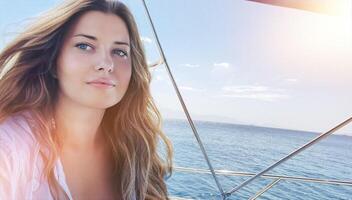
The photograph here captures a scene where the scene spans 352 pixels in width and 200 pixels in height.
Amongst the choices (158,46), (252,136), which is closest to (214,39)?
(252,136)

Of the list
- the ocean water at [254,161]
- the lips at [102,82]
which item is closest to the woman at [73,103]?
the lips at [102,82]

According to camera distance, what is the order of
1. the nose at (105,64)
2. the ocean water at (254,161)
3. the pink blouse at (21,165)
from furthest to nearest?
the ocean water at (254,161) < the nose at (105,64) < the pink blouse at (21,165)

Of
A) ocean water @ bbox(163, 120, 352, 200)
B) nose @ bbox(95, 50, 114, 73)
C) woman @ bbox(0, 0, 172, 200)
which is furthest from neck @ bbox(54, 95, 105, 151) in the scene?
ocean water @ bbox(163, 120, 352, 200)

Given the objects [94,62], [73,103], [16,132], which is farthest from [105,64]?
[16,132]

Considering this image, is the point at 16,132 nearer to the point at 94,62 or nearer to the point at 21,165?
the point at 21,165

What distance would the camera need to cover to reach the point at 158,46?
A: 1387 millimetres

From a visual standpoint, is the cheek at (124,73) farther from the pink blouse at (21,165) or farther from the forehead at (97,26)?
the pink blouse at (21,165)

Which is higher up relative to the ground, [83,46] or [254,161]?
[83,46]

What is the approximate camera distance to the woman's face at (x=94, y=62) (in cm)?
94

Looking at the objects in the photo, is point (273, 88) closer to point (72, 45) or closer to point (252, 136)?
point (252, 136)

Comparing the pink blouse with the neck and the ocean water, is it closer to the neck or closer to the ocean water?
the neck

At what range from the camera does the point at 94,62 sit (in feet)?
3.08

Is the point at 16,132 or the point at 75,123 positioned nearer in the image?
the point at 16,132

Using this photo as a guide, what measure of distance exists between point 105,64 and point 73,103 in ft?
0.42
